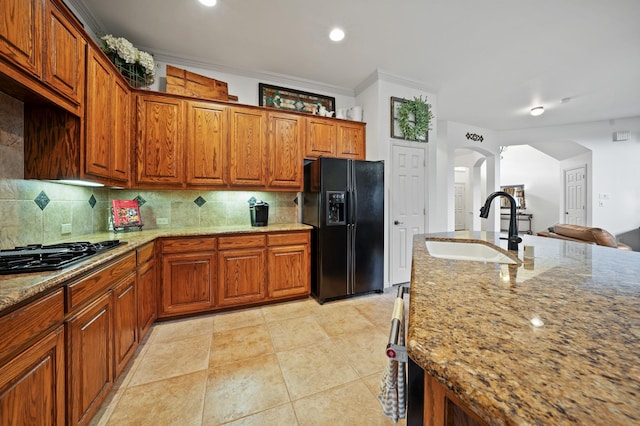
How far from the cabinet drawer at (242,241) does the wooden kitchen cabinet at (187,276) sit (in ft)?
0.29

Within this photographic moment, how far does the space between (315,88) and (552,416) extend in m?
3.81

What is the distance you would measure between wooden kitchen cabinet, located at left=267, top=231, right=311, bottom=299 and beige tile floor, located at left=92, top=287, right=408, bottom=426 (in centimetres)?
31

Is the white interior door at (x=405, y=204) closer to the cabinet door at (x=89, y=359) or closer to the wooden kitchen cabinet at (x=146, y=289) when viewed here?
the wooden kitchen cabinet at (x=146, y=289)

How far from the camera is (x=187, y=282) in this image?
241 cm

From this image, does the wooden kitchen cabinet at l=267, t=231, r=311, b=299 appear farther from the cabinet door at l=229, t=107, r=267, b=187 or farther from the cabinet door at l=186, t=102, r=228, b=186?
the cabinet door at l=186, t=102, r=228, b=186

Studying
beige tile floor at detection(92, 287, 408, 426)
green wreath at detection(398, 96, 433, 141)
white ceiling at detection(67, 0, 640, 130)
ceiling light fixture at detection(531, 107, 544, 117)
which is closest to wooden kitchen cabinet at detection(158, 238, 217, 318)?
beige tile floor at detection(92, 287, 408, 426)

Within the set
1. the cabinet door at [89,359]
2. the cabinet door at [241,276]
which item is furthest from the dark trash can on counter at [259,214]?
the cabinet door at [89,359]

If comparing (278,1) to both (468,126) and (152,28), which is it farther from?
(468,126)

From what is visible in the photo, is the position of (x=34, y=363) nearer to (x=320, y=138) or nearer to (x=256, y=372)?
(x=256, y=372)

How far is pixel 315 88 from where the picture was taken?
3.49 metres

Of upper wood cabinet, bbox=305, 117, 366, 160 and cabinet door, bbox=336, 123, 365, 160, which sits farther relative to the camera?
cabinet door, bbox=336, 123, 365, 160

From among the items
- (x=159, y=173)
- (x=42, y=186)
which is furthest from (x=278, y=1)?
(x=42, y=186)

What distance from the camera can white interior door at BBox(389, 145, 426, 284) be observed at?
3.37m

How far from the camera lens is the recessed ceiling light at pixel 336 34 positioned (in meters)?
2.43
